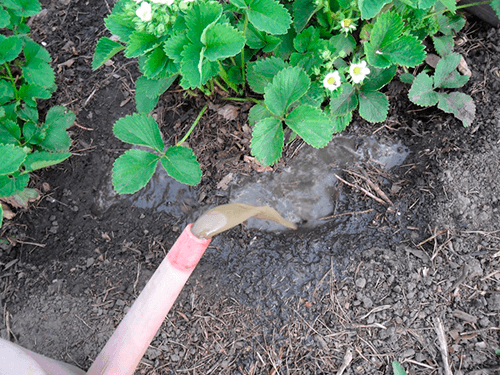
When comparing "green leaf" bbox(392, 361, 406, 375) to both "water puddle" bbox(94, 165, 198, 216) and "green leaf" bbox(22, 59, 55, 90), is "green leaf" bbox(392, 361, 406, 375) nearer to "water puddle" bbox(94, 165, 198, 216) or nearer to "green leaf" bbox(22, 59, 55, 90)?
"water puddle" bbox(94, 165, 198, 216)

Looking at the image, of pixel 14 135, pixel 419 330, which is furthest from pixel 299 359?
pixel 14 135

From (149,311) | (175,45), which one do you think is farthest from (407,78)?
(149,311)

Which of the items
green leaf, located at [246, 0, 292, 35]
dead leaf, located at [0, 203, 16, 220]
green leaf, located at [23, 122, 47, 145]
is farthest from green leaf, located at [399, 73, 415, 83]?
dead leaf, located at [0, 203, 16, 220]

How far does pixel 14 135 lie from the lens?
5.06 feet

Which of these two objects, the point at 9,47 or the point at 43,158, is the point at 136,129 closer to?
the point at 43,158

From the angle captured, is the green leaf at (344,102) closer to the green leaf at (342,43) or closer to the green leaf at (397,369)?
the green leaf at (342,43)

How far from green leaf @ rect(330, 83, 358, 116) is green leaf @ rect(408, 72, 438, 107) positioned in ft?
0.74

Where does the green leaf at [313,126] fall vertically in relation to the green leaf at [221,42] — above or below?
below

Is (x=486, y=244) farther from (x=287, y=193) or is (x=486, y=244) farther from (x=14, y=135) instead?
(x=14, y=135)

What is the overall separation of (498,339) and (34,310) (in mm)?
1606

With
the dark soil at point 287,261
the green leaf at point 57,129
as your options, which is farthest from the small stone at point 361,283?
the green leaf at point 57,129

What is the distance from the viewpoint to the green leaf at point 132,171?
3.97ft

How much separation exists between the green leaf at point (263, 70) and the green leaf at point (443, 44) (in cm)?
66

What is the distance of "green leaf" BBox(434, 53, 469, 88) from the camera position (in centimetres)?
142
